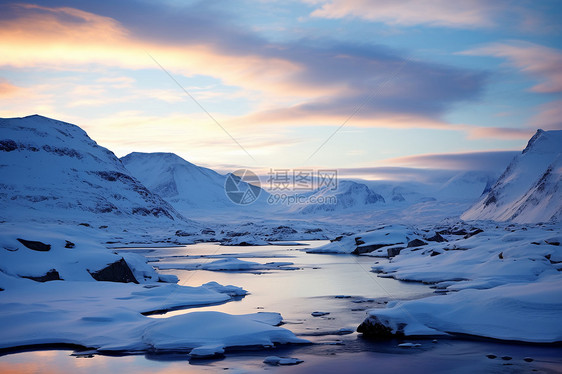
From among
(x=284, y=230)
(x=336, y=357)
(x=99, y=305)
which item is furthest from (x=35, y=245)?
(x=284, y=230)

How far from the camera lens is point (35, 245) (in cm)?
2681

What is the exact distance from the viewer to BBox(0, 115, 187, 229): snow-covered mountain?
150875 millimetres

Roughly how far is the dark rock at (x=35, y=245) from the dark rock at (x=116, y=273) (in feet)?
9.44

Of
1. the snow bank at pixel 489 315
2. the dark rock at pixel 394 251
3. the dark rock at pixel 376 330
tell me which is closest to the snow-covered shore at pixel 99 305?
the dark rock at pixel 376 330

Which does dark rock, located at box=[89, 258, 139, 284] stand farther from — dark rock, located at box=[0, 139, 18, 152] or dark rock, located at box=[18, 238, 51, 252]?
dark rock, located at box=[0, 139, 18, 152]

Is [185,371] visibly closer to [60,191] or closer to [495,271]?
[495,271]

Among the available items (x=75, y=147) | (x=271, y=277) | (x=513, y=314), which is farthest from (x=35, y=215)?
(x=513, y=314)

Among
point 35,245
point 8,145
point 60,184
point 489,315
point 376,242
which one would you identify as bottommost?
point 376,242

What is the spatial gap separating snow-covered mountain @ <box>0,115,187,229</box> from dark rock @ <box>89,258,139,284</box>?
114 metres

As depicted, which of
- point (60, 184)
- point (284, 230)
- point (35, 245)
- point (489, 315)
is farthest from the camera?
point (60, 184)

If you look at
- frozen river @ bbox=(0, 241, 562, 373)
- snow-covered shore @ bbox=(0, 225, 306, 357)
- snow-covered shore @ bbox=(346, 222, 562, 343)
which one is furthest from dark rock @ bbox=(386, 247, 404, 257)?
frozen river @ bbox=(0, 241, 562, 373)

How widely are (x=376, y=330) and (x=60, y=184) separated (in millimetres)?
172019

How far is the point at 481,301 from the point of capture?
18.1 metres

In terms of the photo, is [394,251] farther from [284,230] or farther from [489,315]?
[284,230]
